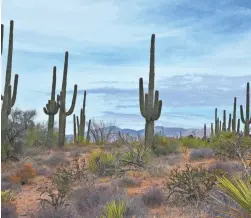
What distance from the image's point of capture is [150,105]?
19547mm

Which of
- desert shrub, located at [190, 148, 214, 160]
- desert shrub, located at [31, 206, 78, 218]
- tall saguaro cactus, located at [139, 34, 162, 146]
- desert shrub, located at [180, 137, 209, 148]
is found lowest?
desert shrub, located at [31, 206, 78, 218]

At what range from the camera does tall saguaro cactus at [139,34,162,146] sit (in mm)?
19562

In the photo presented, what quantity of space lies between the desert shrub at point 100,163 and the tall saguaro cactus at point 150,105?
191 inches

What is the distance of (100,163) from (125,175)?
5.08ft

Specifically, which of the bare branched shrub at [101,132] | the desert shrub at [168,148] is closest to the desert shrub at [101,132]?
the bare branched shrub at [101,132]

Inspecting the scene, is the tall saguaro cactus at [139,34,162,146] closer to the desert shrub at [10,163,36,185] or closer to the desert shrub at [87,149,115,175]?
the desert shrub at [87,149,115,175]

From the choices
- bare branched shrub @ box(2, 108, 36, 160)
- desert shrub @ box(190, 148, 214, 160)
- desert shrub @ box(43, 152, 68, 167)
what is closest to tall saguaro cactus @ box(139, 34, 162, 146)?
A: desert shrub @ box(190, 148, 214, 160)

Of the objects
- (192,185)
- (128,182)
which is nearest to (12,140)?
(128,182)

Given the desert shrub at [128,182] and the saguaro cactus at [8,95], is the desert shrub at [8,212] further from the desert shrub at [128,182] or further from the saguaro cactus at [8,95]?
the saguaro cactus at [8,95]

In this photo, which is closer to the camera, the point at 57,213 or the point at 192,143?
the point at 57,213

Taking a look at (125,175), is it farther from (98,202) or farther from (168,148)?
(168,148)

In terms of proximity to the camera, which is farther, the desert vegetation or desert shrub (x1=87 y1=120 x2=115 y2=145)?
desert shrub (x1=87 y1=120 x2=115 y2=145)

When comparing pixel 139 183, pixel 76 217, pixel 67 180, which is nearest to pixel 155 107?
pixel 139 183

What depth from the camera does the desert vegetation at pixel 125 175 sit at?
8023 millimetres
